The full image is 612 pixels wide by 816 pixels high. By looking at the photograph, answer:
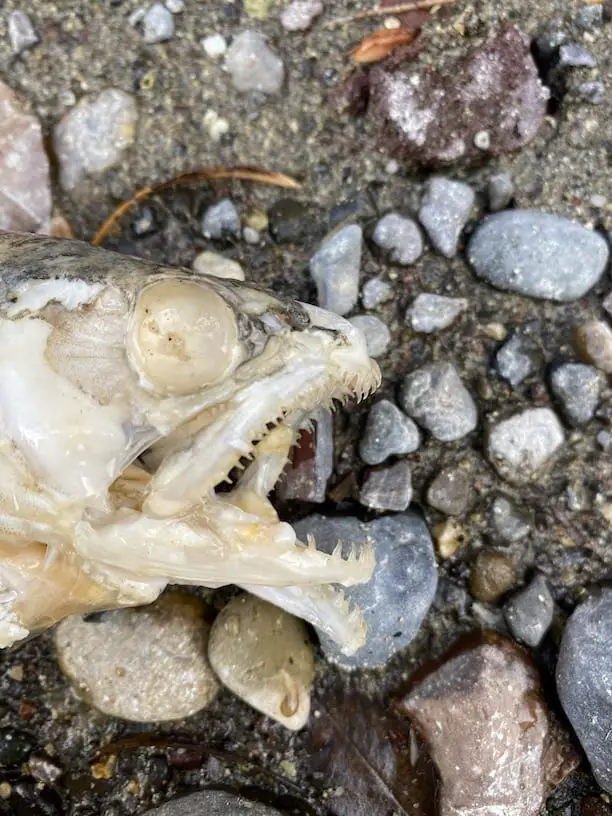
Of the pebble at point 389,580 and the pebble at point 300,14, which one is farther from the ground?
the pebble at point 300,14

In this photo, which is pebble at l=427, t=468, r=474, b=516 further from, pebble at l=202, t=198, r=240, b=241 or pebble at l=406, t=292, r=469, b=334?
pebble at l=202, t=198, r=240, b=241

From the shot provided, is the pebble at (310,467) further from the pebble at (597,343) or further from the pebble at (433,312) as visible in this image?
the pebble at (597,343)

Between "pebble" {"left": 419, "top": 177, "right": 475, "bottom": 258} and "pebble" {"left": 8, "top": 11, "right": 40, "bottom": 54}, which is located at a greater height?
"pebble" {"left": 8, "top": 11, "right": 40, "bottom": 54}

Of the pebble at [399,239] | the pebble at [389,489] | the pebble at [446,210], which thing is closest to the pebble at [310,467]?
the pebble at [389,489]

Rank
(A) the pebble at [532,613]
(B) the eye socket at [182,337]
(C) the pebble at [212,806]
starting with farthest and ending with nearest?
1. (A) the pebble at [532,613]
2. (C) the pebble at [212,806]
3. (B) the eye socket at [182,337]

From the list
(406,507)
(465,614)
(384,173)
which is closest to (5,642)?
(406,507)

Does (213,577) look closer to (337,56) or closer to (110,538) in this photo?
(110,538)

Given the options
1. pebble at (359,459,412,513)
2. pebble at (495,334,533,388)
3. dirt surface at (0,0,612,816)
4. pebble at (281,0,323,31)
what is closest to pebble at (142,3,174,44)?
dirt surface at (0,0,612,816)
